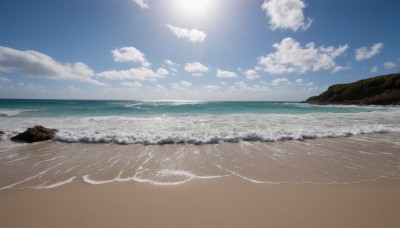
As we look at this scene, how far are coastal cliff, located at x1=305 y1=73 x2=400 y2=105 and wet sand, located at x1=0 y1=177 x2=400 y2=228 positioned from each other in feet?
173

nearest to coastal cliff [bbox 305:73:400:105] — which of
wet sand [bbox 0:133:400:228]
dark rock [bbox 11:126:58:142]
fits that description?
wet sand [bbox 0:133:400:228]

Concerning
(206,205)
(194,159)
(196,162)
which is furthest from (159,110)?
(206,205)

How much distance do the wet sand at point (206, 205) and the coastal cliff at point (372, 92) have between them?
52.9 m

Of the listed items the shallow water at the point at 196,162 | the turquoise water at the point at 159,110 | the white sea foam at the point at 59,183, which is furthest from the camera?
the turquoise water at the point at 159,110

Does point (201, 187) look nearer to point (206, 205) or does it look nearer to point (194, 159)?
point (206, 205)

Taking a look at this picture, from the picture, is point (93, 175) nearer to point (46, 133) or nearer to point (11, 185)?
point (11, 185)

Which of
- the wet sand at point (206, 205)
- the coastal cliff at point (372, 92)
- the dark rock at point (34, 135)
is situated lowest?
the wet sand at point (206, 205)

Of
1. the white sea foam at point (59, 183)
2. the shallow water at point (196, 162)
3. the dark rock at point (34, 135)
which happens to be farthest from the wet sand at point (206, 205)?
the dark rock at point (34, 135)

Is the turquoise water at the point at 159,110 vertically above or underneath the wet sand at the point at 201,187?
above

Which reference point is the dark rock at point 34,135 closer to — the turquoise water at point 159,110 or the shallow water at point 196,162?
the shallow water at point 196,162

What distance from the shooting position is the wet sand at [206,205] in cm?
268

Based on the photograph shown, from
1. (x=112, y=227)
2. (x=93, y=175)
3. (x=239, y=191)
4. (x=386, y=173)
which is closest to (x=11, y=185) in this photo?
(x=93, y=175)

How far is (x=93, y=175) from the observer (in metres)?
4.40

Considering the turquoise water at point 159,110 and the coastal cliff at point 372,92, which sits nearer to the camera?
the turquoise water at point 159,110
